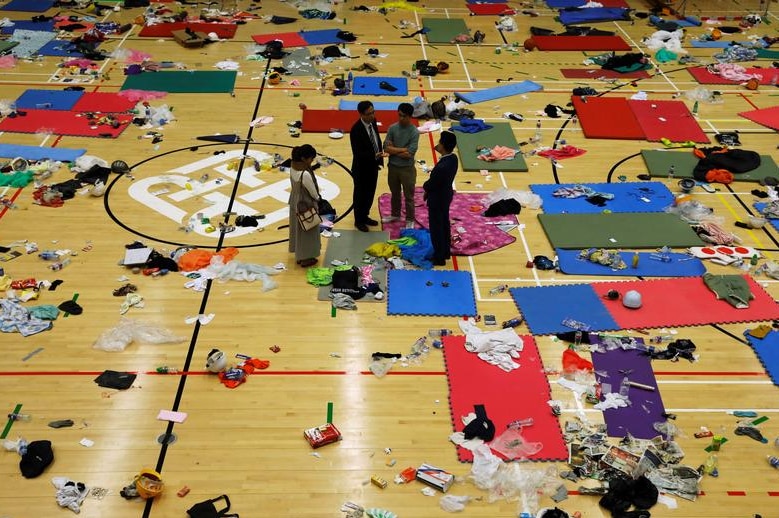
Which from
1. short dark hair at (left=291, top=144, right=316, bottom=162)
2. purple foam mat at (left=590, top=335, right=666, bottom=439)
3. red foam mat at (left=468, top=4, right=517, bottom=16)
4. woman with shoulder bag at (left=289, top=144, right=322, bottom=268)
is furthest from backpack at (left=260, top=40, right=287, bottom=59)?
purple foam mat at (left=590, top=335, right=666, bottom=439)

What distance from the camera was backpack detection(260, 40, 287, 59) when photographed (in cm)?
1995

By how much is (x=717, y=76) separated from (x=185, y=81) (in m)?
12.7

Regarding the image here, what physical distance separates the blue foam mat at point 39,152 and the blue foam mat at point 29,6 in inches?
363

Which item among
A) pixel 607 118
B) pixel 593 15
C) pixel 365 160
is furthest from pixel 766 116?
pixel 365 160

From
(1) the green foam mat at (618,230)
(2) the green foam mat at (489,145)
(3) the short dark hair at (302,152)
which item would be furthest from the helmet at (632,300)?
(3) the short dark hair at (302,152)

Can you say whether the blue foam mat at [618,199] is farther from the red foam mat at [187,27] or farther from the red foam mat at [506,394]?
the red foam mat at [187,27]

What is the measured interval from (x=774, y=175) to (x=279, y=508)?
11482mm

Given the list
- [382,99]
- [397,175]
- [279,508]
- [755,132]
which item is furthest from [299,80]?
[279,508]

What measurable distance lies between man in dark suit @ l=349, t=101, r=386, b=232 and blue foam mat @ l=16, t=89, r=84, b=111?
25.8ft

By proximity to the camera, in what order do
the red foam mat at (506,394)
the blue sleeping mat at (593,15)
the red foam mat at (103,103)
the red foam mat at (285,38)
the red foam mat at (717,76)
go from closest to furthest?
1. the red foam mat at (506,394)
2. the red foam mat at (103,103)
3. the red foam mat at (717,76)
4. the red foam mat at (285,38)
5. the blue sleeping mat at (593,15)

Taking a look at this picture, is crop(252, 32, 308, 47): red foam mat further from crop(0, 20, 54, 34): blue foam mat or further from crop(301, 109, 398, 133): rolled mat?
crop(0, 20, 54, 34): blue foam mat

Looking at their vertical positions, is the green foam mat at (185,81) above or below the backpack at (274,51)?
below

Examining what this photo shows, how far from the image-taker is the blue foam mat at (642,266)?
39.7 ft

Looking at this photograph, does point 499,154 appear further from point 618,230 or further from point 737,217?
point 737,217
